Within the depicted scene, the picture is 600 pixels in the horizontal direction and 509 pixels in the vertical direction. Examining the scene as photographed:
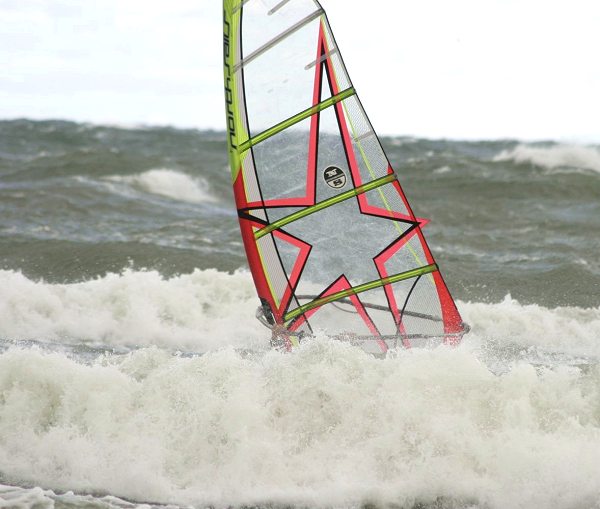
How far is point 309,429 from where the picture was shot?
5051mm

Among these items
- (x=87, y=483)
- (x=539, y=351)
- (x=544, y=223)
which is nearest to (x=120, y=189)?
(x=544, y=223)

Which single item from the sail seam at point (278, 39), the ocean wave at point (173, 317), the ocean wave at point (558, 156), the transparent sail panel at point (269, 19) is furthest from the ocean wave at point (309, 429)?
the ocean wave at point (558, 156)

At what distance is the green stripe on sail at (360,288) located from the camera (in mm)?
5793

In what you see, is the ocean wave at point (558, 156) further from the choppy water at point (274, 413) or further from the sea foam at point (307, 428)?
the sea foam at point (307, 428)

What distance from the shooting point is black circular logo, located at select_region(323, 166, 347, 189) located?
5.66 metres

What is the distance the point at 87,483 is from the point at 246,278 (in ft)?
16.8

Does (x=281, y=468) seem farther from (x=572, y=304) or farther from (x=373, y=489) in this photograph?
(x=572, y=304)

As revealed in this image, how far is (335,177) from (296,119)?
0.43 m

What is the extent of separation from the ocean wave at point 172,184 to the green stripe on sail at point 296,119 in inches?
467

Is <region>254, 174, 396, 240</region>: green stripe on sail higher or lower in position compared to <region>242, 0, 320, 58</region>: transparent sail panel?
lower

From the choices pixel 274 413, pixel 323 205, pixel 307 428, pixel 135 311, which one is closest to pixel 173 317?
pixel 135 311

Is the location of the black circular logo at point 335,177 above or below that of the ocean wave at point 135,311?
above

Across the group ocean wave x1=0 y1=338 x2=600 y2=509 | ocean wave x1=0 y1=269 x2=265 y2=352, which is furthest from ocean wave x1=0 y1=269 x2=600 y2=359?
ocean wave x1=0 y1=338 x2=600 y2=509

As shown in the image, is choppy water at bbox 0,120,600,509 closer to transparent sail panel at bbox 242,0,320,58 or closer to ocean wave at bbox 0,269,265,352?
ocean wave at bbox 0,269,265,352
